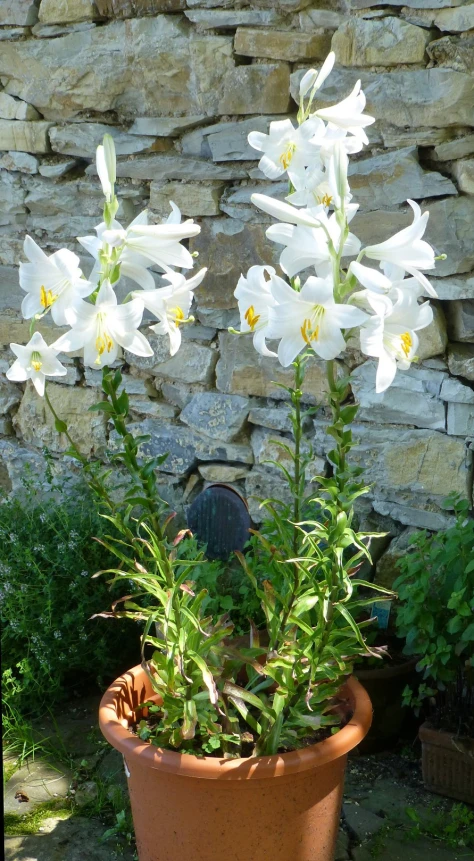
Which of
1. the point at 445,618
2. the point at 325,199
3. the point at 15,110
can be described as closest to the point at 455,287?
the point at 445,618

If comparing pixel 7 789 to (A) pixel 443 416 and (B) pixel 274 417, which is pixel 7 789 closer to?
(B) pixel 274 417

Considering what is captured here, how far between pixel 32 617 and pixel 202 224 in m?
1.36

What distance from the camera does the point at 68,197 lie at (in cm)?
321

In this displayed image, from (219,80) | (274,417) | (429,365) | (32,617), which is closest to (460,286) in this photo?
(429,365)

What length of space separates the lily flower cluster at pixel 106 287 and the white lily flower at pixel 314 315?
22cm

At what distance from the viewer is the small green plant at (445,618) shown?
241 centimetres

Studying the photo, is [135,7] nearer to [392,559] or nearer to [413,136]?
[413,136]

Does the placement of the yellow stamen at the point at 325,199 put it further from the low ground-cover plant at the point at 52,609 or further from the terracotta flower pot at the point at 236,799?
the low ground-cover plant at the point at 52,609

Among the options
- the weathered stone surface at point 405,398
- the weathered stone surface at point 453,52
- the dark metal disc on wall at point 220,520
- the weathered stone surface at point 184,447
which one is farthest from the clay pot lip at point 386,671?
the weathered stone surface at point 453,52

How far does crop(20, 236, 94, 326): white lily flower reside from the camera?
1.60 m

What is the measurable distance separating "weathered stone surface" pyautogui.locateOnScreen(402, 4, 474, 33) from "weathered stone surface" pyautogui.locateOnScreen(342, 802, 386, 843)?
2068mm

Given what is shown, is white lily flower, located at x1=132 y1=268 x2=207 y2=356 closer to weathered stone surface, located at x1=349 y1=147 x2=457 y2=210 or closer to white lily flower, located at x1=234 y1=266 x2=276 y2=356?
white lily flower, located at x1=234 y1=266 x2=276 y2=356

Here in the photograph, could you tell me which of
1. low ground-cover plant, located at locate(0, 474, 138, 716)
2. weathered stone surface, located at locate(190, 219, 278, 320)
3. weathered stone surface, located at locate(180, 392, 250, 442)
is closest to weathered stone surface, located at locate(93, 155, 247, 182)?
weathered stone surface, located at locate(190, 219, 278, 320)

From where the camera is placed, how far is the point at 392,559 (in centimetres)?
282
